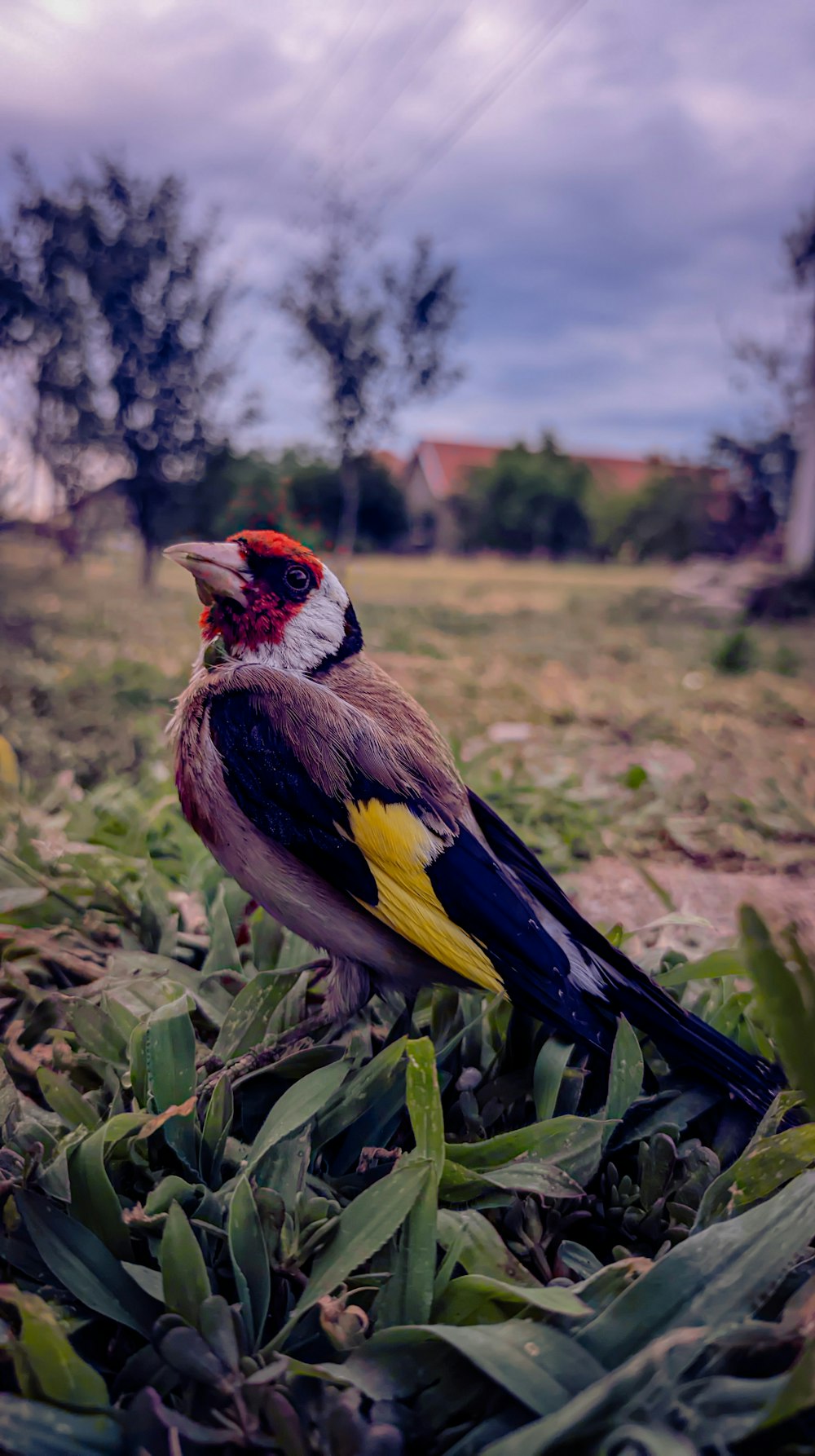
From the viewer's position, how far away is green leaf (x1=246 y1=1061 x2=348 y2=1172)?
3.14 feet

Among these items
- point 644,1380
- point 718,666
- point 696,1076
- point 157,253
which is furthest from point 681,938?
point 157,253

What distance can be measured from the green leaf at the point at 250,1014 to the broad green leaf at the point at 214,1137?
13 centimetres

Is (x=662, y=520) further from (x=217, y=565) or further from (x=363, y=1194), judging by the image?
(x=363, y=1194)

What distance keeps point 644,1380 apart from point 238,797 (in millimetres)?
650

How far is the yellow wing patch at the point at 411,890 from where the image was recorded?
1009 millimetres

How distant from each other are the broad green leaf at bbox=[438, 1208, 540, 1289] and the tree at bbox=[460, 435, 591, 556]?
4.45 meters

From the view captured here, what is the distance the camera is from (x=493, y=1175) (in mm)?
937

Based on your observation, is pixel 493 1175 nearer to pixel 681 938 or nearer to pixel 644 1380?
pixel 644 1380

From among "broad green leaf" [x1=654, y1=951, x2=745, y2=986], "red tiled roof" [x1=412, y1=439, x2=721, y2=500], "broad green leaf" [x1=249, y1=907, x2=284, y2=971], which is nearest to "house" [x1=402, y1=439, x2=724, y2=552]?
"red tiled roof" [x1=412, y1=439, x2=721, y2=500]

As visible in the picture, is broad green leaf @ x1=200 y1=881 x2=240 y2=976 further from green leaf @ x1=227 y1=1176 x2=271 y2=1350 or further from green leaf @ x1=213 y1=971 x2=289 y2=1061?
green leaf @ x1=227 y1=1176 x2=271 y2=1350

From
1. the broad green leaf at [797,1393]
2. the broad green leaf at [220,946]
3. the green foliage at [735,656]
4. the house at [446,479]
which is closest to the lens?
the broad green leaf at [797,1393]

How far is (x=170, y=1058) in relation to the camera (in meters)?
1.02

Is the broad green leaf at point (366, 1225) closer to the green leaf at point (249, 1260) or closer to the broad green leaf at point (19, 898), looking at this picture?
the green leaf at point (249, 1260)

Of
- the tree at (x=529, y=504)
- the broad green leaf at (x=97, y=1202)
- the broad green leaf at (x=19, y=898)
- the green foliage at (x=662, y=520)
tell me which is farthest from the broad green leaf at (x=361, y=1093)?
the green foliage at (x=662, y=520)
